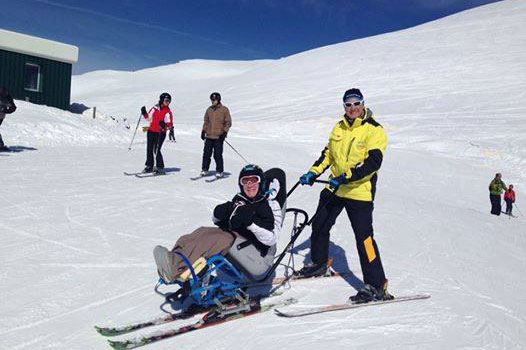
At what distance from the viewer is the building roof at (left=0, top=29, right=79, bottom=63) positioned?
2036 cm

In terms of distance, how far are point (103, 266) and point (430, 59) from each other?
1749 inches

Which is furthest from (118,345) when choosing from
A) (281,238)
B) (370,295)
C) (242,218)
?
(281,238)

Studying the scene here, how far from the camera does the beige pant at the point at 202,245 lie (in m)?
3.98

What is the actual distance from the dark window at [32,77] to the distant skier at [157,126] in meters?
13.0

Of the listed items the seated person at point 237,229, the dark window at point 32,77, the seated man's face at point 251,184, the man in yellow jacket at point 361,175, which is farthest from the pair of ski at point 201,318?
the dark window at point 32,77


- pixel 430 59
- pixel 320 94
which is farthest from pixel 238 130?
pixel 430 59

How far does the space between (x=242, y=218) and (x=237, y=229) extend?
1.07ft

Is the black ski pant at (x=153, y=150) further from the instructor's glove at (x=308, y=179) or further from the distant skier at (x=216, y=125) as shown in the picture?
the instructor's glove at (x=308, y=179)

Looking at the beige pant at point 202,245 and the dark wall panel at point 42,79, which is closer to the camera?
the beige pant at point 202,245

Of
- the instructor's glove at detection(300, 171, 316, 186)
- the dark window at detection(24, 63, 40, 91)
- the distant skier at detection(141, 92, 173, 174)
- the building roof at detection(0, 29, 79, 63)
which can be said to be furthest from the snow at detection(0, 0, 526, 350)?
the building roof at detection(0, 29, 79, 63)

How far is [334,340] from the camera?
4000 mm

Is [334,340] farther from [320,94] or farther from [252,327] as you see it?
[320,94]

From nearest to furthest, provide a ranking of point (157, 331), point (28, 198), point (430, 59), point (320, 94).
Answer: point (157, 331)
point (28, 198)
point (320, 94)
point (430, 59)

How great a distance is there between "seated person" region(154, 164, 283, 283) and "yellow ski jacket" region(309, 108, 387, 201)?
80 centimetres
